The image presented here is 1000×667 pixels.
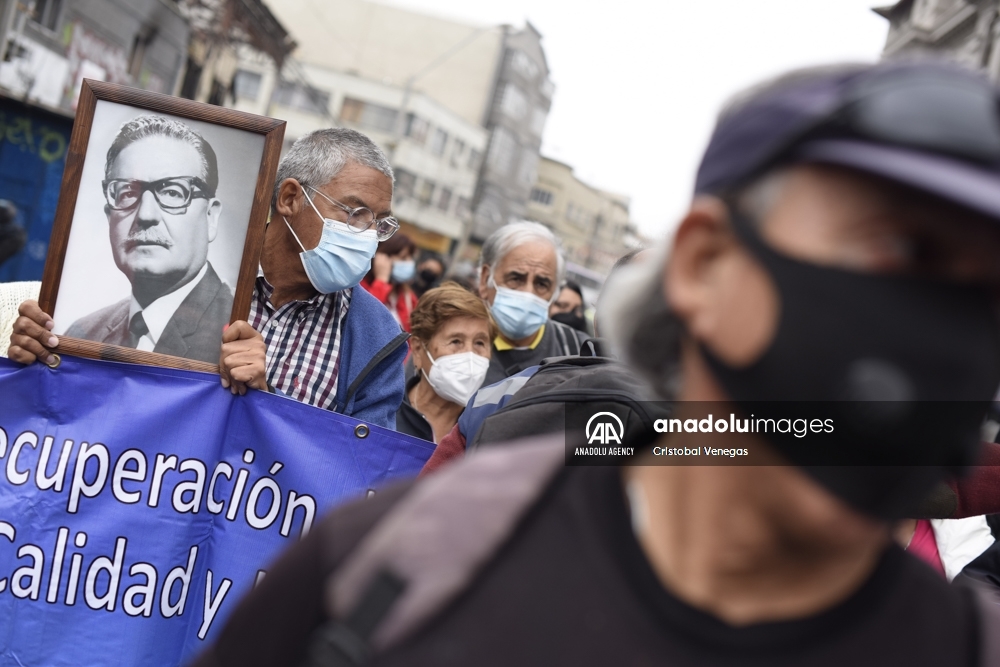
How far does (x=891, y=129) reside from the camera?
911 mm

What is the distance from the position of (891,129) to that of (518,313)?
3.85 meters

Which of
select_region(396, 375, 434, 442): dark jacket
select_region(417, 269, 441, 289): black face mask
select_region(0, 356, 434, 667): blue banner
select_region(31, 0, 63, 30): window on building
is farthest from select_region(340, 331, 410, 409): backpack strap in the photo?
select_region(31, 0, 63, 30): window on building

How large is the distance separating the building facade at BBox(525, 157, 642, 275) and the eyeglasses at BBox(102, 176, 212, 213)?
6255 cm

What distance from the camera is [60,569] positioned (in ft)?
8.50

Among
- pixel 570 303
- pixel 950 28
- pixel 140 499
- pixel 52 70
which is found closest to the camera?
pixel 140 499

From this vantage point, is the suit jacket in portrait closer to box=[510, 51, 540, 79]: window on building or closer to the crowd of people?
the crowd of people

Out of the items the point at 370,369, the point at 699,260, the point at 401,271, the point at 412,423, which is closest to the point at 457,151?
the point at 401,271

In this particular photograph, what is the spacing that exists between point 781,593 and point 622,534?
18 centimetres

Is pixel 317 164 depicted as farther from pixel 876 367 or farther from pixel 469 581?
pixel 876 367

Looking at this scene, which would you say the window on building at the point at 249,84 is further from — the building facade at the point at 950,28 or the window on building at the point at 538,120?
the building facade at the point at 950,28

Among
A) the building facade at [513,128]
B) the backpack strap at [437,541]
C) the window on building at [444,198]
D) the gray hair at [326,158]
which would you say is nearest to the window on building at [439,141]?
the window on building at [444,198]

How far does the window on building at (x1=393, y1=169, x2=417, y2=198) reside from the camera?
4769cm

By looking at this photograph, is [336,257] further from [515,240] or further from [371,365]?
[515,240]

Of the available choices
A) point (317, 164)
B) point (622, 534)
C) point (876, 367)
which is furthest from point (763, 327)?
point (317, 164)
